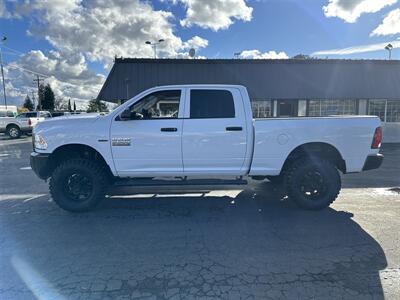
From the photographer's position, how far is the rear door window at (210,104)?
508 cm

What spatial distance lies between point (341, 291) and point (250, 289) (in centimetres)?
89

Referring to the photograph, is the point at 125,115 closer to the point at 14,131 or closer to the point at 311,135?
the point at 311,135

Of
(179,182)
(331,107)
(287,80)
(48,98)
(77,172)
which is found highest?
(48,98)

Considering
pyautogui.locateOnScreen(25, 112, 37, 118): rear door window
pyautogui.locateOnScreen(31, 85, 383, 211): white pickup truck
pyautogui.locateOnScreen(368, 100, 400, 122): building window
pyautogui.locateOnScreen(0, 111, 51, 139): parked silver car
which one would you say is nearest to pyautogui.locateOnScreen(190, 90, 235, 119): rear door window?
pyautogui.locateOnScreen(31, 85, 383, 211): white pickup truck

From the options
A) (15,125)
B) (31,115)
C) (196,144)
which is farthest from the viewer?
(31,115)

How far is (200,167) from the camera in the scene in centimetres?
516

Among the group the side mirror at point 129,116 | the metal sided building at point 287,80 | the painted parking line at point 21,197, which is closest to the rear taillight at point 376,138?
the side mirror at point 129,116

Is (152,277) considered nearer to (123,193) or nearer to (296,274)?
(296,274)

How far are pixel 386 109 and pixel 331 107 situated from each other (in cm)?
390

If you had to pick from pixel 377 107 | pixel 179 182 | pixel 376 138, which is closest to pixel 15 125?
pixel 179 182

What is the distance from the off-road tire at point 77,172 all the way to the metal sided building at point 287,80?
43.8 feet

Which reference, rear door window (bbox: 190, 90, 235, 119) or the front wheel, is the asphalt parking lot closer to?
the front wheel

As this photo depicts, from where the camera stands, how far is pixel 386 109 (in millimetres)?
20203

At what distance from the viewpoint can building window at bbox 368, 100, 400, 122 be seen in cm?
2005
